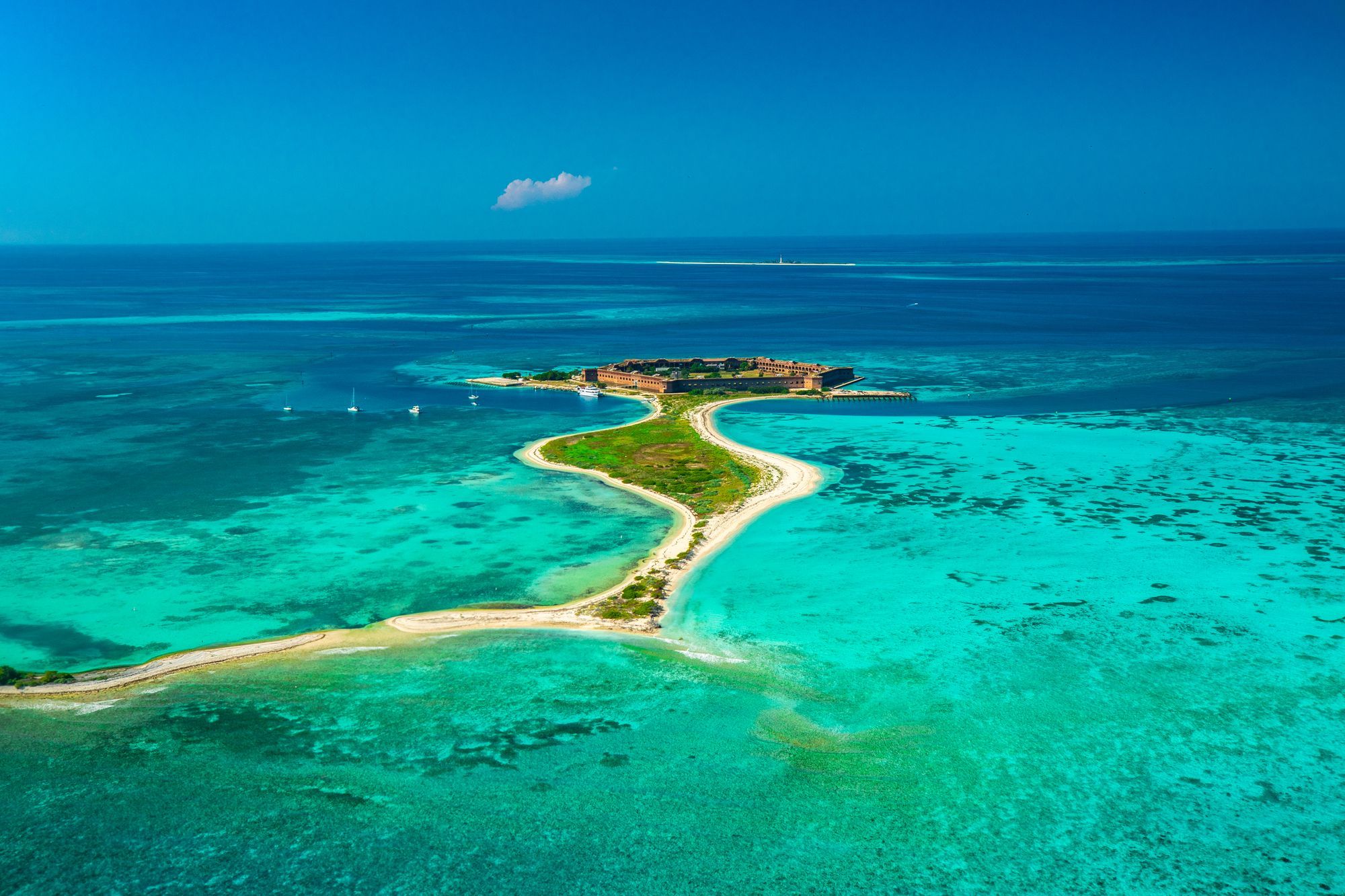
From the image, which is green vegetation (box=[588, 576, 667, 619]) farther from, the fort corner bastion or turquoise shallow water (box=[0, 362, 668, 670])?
the fort corner bastion

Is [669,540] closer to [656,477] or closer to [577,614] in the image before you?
[577,614]

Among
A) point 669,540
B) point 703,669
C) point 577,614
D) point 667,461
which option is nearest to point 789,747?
point 703,669

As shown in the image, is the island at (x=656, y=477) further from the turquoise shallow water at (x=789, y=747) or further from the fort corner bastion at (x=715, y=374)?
the turquoise shallow water at (x=789, y=747)

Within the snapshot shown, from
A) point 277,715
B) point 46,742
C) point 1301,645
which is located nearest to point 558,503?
point 277,715

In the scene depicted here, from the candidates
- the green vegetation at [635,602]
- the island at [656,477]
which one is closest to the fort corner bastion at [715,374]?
the island at [656,477]

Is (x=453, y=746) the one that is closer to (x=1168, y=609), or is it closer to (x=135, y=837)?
(x=135, y=837)
